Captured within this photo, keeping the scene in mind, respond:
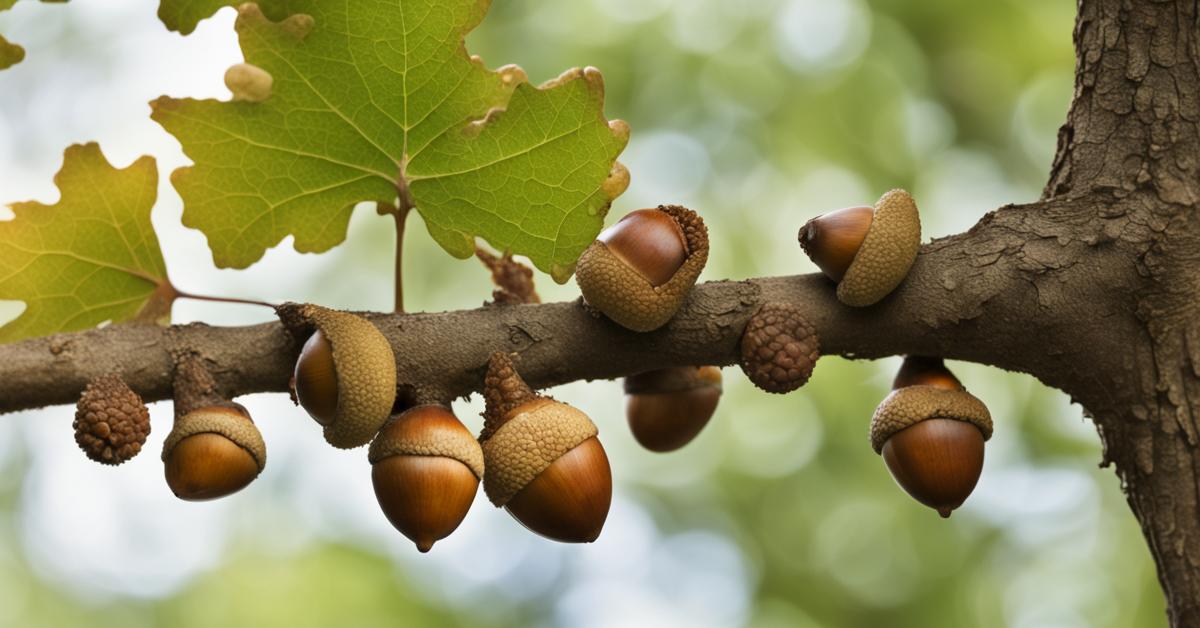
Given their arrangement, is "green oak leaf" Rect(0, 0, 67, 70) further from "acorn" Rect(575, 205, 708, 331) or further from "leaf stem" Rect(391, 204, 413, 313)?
"acorn" Rect(575, 205, 708, 331)

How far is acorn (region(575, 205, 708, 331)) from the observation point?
30.0 inches

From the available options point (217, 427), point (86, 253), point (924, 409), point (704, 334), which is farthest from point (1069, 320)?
point (86, 253)

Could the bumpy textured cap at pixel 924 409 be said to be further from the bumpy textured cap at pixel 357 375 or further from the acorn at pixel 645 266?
the bumpy textured cap at pixel 357 375

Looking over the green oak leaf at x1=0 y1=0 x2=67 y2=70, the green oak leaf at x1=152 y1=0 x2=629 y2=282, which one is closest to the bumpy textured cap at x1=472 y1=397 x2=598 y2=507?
the green oak leaf at x1=152 y1=0 x2=629 y2=282

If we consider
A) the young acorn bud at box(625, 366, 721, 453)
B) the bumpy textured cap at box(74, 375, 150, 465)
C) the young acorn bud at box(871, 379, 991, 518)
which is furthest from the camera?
the young acorn bud at box(625, 366, 721, 453)

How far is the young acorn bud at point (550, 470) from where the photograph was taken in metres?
0.73

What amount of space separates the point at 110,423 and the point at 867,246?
522 mm

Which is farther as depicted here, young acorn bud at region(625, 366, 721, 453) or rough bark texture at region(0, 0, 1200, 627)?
young acorn bud at region(625, 366, 721, 453)

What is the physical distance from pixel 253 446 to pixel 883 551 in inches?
119

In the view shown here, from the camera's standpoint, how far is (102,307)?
2.88 ft

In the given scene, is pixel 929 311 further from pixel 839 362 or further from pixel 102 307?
pixel 839 362

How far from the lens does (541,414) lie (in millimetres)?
737

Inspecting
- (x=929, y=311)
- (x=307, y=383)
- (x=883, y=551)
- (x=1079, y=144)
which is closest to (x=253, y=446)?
(x=307, y=383)

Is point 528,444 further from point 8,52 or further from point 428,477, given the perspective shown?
point 8,52
